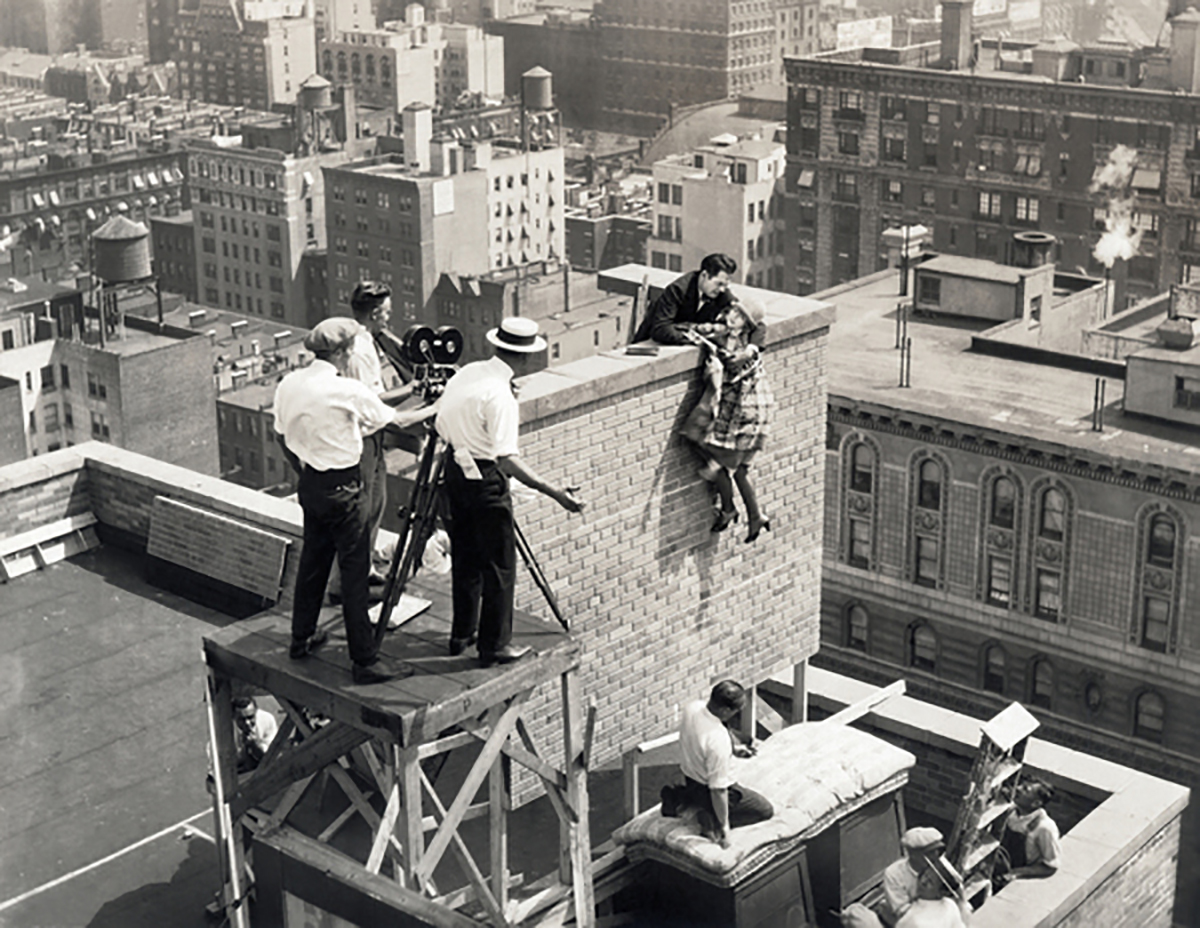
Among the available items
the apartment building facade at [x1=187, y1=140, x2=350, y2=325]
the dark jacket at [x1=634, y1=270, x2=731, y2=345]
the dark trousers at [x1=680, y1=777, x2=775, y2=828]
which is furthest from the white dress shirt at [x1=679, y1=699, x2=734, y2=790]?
the apartment building facade at [x1=187, y1=140, x2=350, y2=325]

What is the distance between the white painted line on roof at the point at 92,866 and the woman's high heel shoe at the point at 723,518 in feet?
20.6

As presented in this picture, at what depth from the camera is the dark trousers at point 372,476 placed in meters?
13.5

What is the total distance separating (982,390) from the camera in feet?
218

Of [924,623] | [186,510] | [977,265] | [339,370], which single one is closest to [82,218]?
[977,265]

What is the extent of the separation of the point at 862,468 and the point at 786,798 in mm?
50655

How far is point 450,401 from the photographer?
1323 centimetres

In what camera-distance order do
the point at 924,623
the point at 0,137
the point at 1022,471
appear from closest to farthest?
the point at 1022,471 → the point at 924,623 → the point at 0,137

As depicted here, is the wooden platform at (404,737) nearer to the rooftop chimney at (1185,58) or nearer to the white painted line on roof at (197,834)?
the white painted line on roof at (197,834)

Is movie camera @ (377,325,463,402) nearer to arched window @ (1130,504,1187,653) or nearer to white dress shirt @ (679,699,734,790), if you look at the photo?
white dress shirt @ (679,699,734,790)

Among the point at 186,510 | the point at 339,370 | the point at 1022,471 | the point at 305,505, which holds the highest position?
the point at 339,370

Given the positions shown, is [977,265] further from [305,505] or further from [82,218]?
[82,218]

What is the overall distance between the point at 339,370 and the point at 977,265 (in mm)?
69168

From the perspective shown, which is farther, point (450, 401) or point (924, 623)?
point (924, 623)

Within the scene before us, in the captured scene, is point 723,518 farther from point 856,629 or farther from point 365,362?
point 856,629
